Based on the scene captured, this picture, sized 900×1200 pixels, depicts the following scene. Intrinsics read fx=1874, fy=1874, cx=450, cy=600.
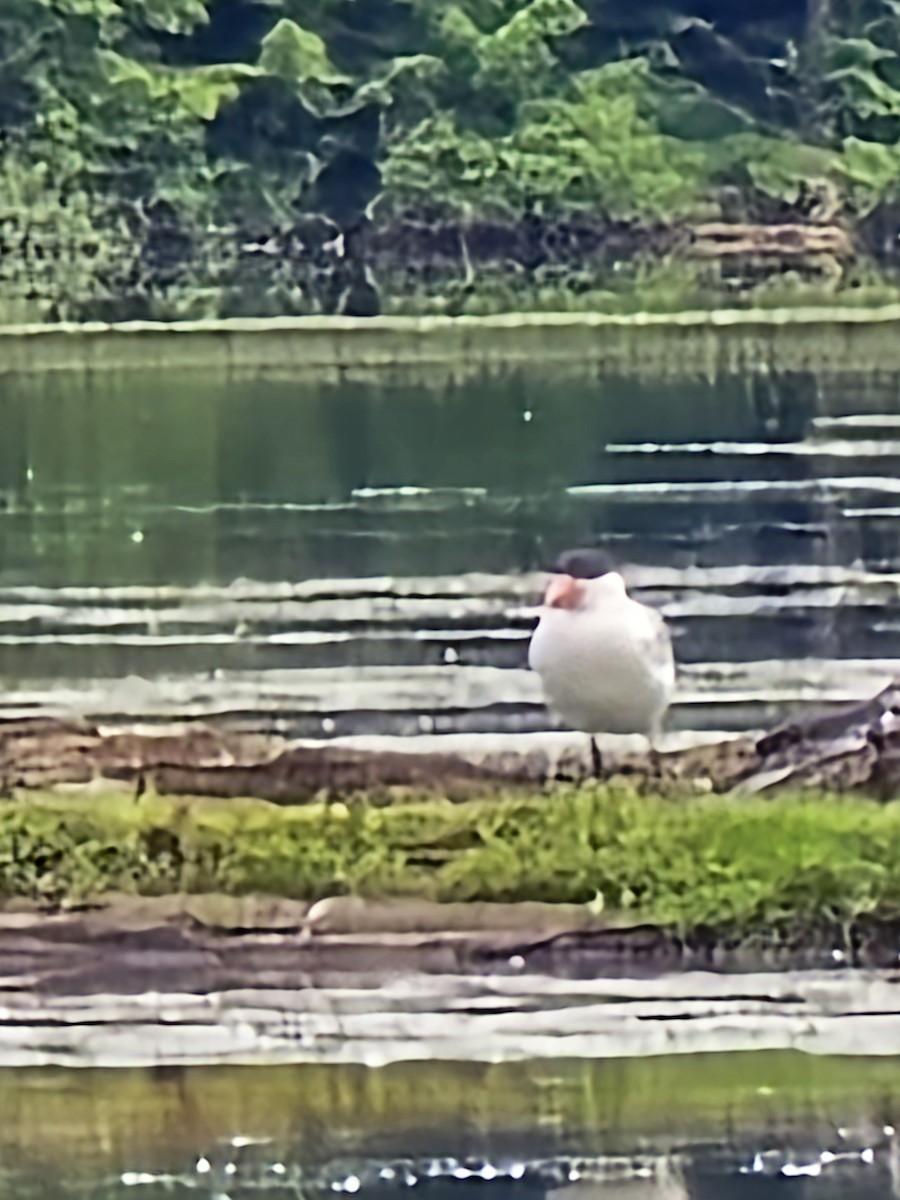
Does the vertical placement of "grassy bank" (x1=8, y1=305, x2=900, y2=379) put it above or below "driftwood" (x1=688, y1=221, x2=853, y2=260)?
below

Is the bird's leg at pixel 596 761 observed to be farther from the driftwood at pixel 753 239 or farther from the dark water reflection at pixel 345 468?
the driftwood at pixel 753 239

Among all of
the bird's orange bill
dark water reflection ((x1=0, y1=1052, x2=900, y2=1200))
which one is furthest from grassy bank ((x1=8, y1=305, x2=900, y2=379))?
dark water reflection ((x1=0, y1=1052, x2=900, y2=1200))

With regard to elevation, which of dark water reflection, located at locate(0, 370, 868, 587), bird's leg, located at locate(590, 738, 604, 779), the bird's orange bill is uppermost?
dark water reflection, located at locate(0, 370, 868, 587)

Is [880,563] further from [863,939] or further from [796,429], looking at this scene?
[863,939]

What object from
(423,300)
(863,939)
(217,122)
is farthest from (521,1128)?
(217,122)

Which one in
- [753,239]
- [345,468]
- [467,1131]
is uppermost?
[753,239]

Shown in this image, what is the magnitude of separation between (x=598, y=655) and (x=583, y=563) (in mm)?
51

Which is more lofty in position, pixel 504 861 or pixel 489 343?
pixel 489 343

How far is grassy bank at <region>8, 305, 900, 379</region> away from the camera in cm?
97

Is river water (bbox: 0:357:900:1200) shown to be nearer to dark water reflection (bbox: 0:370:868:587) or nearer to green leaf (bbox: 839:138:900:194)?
dark water reflection (bbox: 0:370:868:587)

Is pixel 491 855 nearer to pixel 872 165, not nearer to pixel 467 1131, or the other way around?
pixel 467 1131

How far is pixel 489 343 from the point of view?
0.98m

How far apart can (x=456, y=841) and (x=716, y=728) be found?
146 mm

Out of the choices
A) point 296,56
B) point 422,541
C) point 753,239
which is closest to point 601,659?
point 422,541
